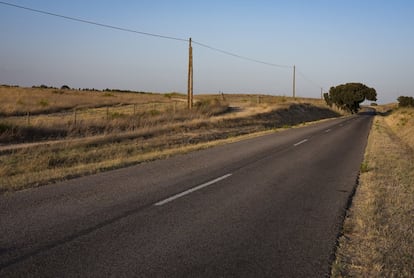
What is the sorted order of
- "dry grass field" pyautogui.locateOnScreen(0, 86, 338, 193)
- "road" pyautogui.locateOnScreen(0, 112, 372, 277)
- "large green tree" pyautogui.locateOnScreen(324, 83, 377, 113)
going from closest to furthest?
"road" pyautogui.locateOnScreen(0, 112, 372, 277)
"dry grass field" pyautogui.locateOnScreen(0, 86, 338, 193)
"large green tree" pyautogui.locateOnScreen(324, 83, 377, 113)

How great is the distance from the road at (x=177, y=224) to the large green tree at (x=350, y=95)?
77.2 metres

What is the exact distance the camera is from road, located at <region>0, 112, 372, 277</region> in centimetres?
444

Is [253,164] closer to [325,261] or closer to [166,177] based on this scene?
[166,177]

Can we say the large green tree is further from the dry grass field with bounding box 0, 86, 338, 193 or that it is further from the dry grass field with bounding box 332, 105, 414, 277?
the dry grass field with bounding box 332, 105, 414, 277

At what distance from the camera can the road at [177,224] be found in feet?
14.6

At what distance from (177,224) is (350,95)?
82883mm

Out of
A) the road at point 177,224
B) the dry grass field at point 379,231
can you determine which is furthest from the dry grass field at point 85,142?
the dry grass field at point 379,231

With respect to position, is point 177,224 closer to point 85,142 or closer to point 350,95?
point 85,142

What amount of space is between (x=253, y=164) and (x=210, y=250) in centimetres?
719

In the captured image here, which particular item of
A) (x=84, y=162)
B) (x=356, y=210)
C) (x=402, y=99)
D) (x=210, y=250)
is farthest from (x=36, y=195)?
(x=402, y=99)

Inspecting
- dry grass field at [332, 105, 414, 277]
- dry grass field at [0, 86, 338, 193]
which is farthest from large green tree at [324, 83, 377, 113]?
dry grass field at [332, 105, 414, 277]

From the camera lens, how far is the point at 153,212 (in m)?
6.56

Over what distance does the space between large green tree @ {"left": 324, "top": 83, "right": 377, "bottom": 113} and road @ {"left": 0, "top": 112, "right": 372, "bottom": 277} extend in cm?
7722

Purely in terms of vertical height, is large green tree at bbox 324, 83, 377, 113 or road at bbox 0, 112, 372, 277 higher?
large green tree at bbox 324, 83, 377, 113
